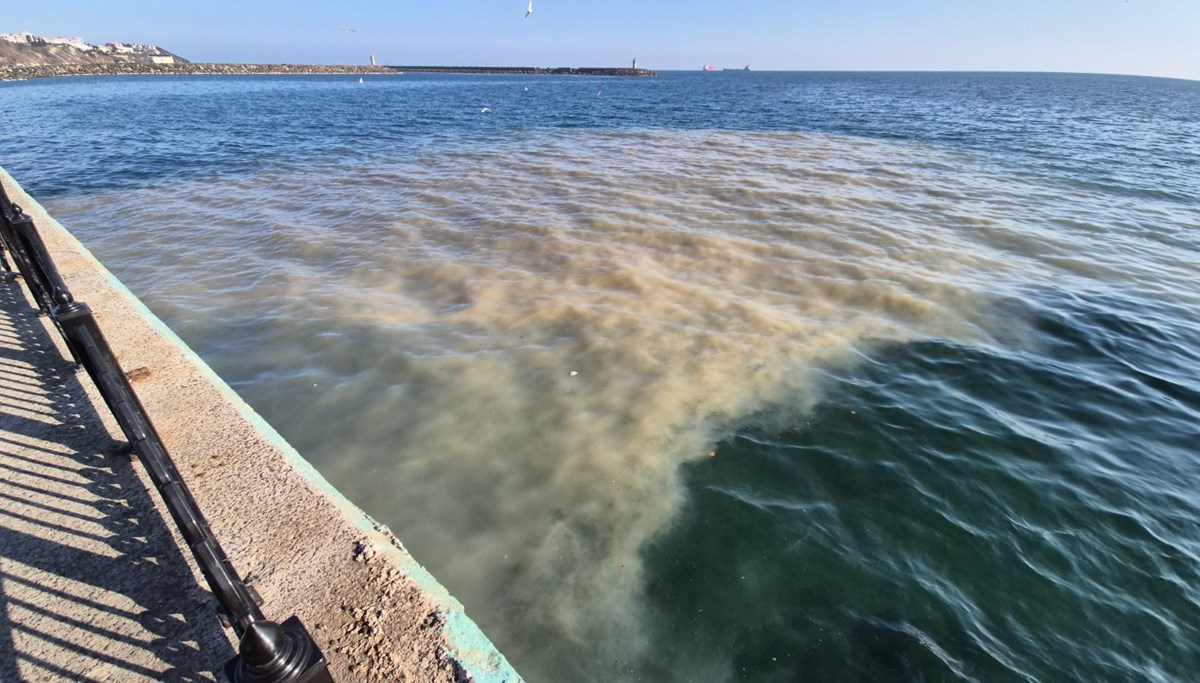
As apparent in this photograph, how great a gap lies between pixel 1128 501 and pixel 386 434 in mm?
5904

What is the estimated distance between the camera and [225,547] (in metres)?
2.59

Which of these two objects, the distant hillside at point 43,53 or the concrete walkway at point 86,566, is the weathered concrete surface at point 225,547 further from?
the distant hillside at point 43,53

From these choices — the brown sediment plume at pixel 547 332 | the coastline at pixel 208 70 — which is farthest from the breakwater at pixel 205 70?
the brown sediment plume at pixel 547 332

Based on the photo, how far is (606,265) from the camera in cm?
874

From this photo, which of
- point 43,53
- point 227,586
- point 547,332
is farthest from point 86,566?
point 43,53

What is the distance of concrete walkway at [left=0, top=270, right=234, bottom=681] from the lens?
7.05ft

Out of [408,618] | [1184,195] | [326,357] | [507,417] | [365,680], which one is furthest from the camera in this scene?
[1184,195]

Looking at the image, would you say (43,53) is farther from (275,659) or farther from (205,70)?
A: (275,659)

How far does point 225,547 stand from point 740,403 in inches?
163

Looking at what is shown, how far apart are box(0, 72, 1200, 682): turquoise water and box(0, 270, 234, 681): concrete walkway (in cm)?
141

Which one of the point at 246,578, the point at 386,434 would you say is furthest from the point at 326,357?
the point at 246,578

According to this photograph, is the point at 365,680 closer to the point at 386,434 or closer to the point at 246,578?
the point at 246,578

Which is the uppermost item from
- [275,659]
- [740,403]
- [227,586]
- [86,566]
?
[227,586]

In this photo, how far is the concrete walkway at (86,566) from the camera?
2.15 metres
